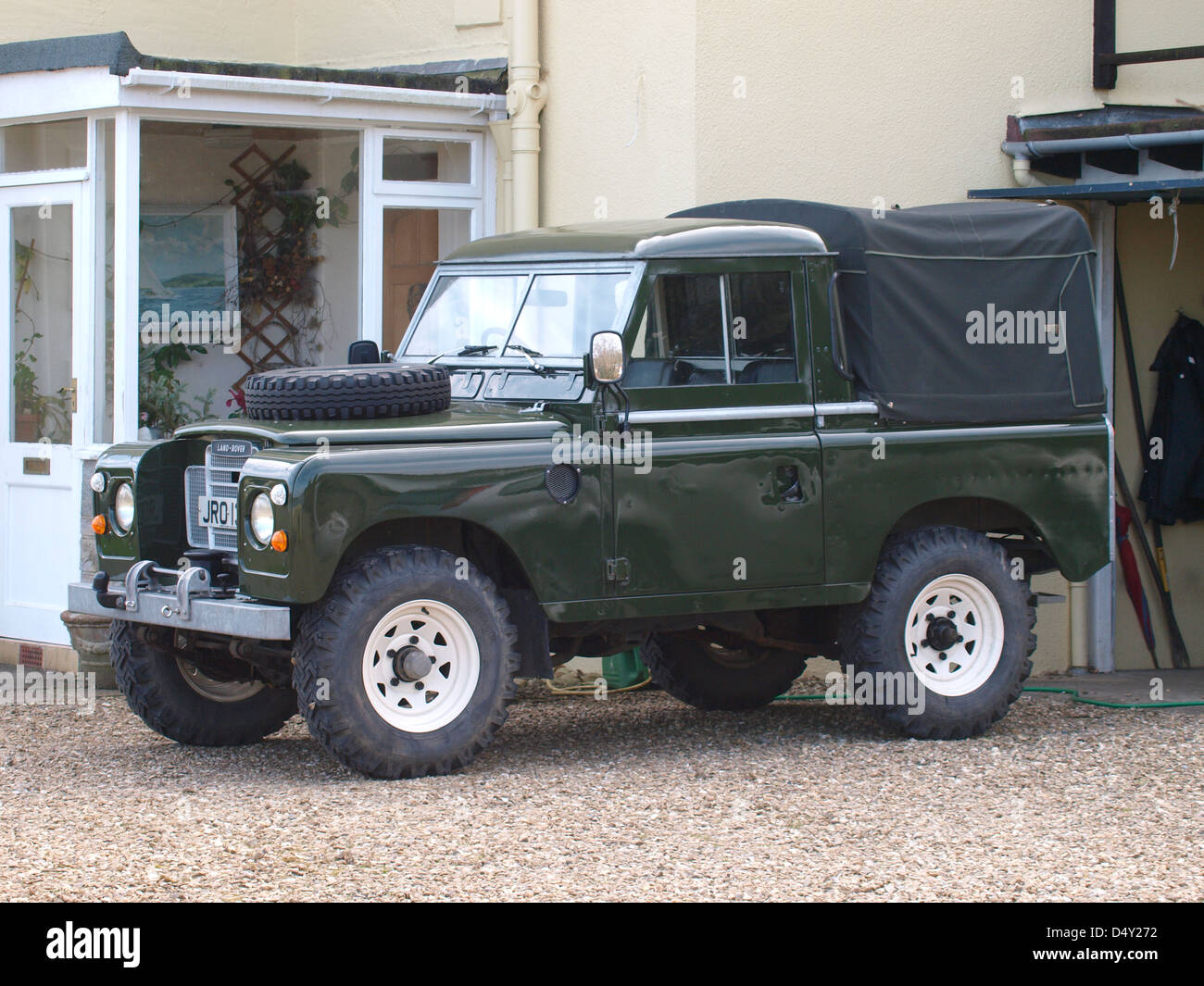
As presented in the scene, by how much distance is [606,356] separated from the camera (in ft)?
21.9

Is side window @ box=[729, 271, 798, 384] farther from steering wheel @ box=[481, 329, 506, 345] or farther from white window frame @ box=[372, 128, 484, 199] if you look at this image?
white window frame @ box=[372, 128, 484, 199]

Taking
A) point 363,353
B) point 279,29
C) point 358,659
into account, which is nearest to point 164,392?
point 279,29

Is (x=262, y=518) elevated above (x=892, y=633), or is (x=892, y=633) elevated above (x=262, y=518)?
(x=262, y=518)

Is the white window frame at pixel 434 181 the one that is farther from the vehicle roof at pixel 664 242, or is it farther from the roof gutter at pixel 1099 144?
the roof gutter at pixel 1099 144

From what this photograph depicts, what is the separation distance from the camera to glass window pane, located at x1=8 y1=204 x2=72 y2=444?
31.7 feet

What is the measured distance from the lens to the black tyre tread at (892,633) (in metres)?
7.44

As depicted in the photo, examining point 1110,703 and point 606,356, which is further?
point 1110,703

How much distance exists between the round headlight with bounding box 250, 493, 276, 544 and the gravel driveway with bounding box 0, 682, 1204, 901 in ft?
Result: 3.11

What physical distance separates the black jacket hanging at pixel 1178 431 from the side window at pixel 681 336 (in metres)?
4.62

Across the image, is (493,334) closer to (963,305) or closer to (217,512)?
(217,512)

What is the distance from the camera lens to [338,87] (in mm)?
9398

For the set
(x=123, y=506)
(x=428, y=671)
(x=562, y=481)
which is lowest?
(x=428, y=671)

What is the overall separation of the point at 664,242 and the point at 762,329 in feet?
1.84

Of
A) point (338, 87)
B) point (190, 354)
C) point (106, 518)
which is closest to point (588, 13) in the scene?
point (338, 87)
